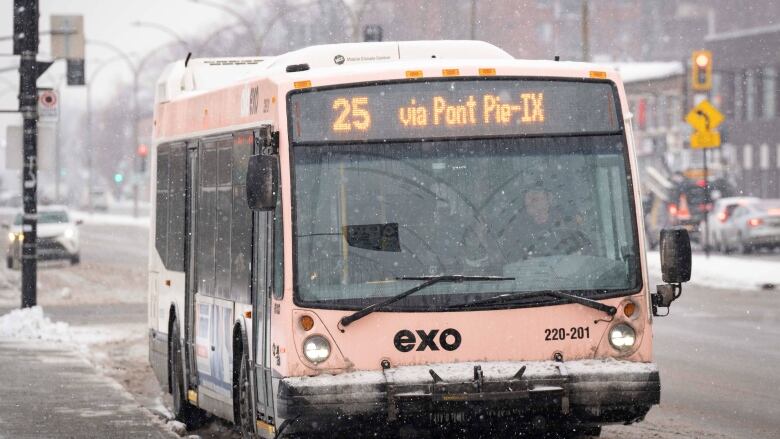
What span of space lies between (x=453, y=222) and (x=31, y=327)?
45.0 feet

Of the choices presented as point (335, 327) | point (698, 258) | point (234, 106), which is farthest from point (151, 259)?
point (698, 258)

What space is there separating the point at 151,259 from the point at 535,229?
19.9 ft

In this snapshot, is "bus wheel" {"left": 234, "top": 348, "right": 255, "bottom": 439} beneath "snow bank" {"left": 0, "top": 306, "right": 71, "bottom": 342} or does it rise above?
above

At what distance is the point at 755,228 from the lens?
4353 centimetres

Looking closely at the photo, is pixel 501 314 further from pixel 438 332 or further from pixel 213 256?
pixel 213 256

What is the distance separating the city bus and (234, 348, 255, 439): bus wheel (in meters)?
0.46

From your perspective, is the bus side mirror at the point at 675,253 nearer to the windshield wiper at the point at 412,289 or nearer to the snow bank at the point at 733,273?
the windshield wiper at the point at 412,289

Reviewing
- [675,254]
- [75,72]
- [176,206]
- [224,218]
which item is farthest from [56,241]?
[675,254]

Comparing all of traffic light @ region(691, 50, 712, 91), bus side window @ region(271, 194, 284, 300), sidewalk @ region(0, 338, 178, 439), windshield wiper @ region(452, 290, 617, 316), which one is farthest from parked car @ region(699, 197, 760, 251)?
bus side window @ region(271, 194, 284, 300)

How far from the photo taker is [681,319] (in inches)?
895

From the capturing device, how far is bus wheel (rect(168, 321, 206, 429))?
12.6 meters

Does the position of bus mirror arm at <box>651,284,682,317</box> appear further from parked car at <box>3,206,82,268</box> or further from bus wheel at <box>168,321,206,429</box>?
parked car at <box>3,206,82,268</box>

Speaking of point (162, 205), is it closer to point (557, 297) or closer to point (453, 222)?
point (453, 222)

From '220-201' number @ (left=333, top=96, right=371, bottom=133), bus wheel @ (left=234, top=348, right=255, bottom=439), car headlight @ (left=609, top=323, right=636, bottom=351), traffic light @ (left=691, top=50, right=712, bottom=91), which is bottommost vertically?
bus wheel @ (left=234, top=348, right=255, bottom=439)
